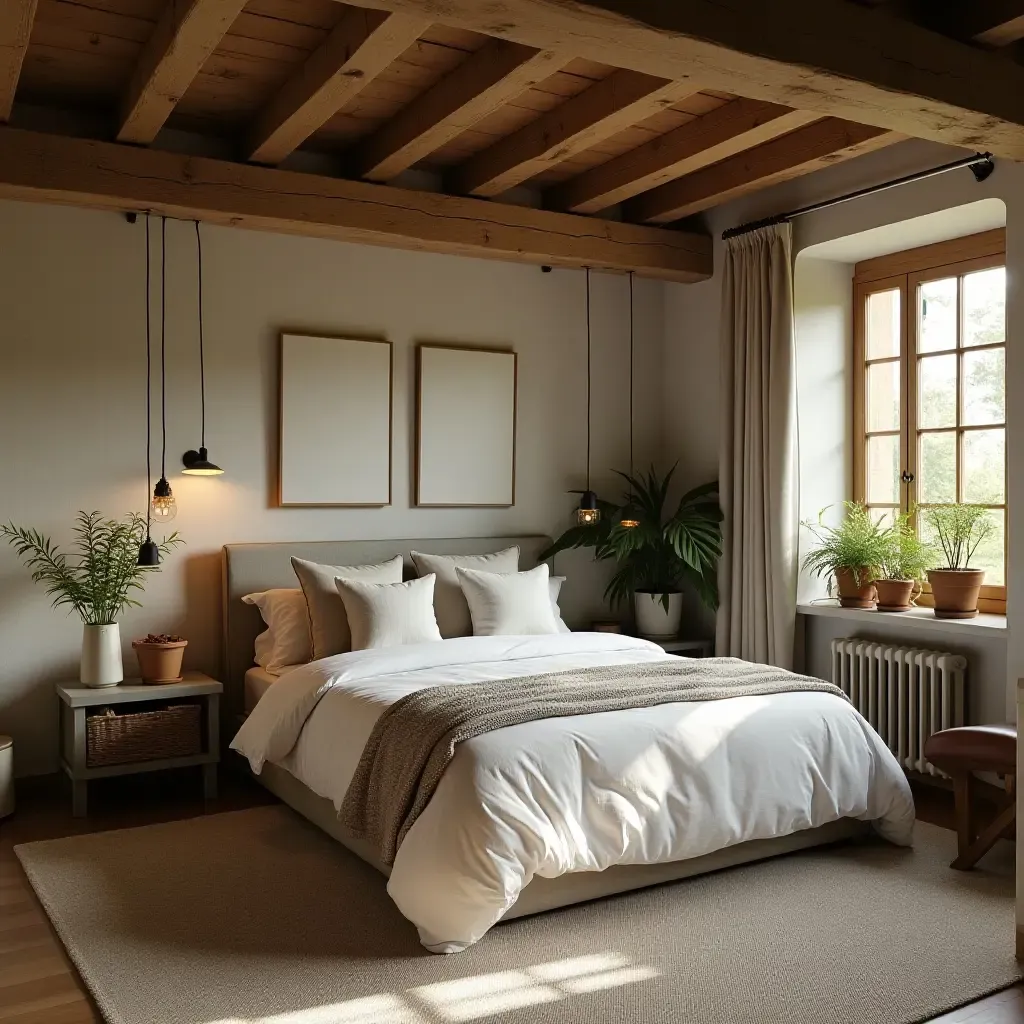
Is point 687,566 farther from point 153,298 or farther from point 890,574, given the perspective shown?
point 153,298

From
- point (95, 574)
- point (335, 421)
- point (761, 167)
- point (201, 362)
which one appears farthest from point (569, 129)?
point (95, 574)

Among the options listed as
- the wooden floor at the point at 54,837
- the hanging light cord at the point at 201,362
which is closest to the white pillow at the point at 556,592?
the wooden floor at the point at 54,837

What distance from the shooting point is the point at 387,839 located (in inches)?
126

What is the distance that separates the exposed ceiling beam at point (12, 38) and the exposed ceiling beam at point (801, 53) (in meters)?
1.24

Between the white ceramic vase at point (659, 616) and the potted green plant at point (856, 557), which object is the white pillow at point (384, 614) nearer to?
the white ceramic vase at point (659, 616)

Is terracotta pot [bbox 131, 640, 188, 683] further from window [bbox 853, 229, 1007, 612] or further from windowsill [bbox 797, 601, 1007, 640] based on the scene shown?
window [bbox 853, 229, 1007, 612]

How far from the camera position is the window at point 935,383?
461 cm

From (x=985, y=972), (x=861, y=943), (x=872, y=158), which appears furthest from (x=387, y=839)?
(x=872, y=158)

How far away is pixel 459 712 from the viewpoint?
3.31 meters

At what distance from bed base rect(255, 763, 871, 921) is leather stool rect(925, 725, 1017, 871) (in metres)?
0.37

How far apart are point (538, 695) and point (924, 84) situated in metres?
2.18

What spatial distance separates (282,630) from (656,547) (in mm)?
1943

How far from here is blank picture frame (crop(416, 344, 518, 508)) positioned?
17.1ft

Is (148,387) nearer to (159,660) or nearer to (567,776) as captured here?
(159,660)
